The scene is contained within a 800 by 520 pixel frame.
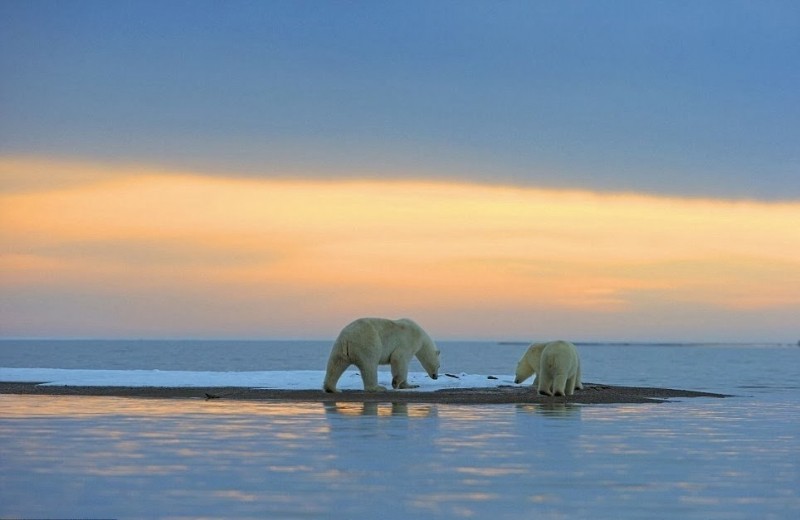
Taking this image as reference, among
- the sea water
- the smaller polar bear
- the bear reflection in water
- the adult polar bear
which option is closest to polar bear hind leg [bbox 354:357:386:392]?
the adult polar bear

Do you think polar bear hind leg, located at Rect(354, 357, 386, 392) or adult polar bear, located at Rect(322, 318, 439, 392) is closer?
adult polar bear, located at Rect(322, 318, 439, 392)

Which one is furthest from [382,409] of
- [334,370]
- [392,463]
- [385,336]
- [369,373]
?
[392,463]

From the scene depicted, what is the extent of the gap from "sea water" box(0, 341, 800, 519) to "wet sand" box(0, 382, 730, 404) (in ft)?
11.0

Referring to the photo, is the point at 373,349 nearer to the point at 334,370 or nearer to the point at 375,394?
the point at 334,370

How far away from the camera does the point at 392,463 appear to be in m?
15.5

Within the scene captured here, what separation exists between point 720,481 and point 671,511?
8.19 feet

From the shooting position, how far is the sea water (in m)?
12.2

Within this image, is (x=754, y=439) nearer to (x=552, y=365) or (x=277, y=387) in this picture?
(x=552, y=365)

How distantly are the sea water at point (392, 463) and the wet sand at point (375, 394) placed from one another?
11.0 feet

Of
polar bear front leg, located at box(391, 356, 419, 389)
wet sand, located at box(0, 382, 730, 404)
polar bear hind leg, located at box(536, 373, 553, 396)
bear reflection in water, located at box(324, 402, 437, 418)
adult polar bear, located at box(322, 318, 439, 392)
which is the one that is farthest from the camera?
polar bear front leg, located at box(391, 356, 419, 389)

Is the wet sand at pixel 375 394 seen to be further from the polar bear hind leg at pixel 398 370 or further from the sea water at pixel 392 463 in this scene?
the sea water at pixel 392 463

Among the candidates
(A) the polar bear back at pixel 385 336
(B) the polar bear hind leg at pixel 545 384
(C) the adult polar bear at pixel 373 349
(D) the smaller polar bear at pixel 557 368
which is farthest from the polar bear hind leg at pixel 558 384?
(A) the polar bear back at pixel 385 336

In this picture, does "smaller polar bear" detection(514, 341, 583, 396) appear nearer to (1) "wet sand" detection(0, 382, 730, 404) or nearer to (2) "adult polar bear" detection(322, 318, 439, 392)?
(1) "wet sand" detection(0, 382, 730, 404)

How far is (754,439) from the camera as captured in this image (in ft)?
64.6
